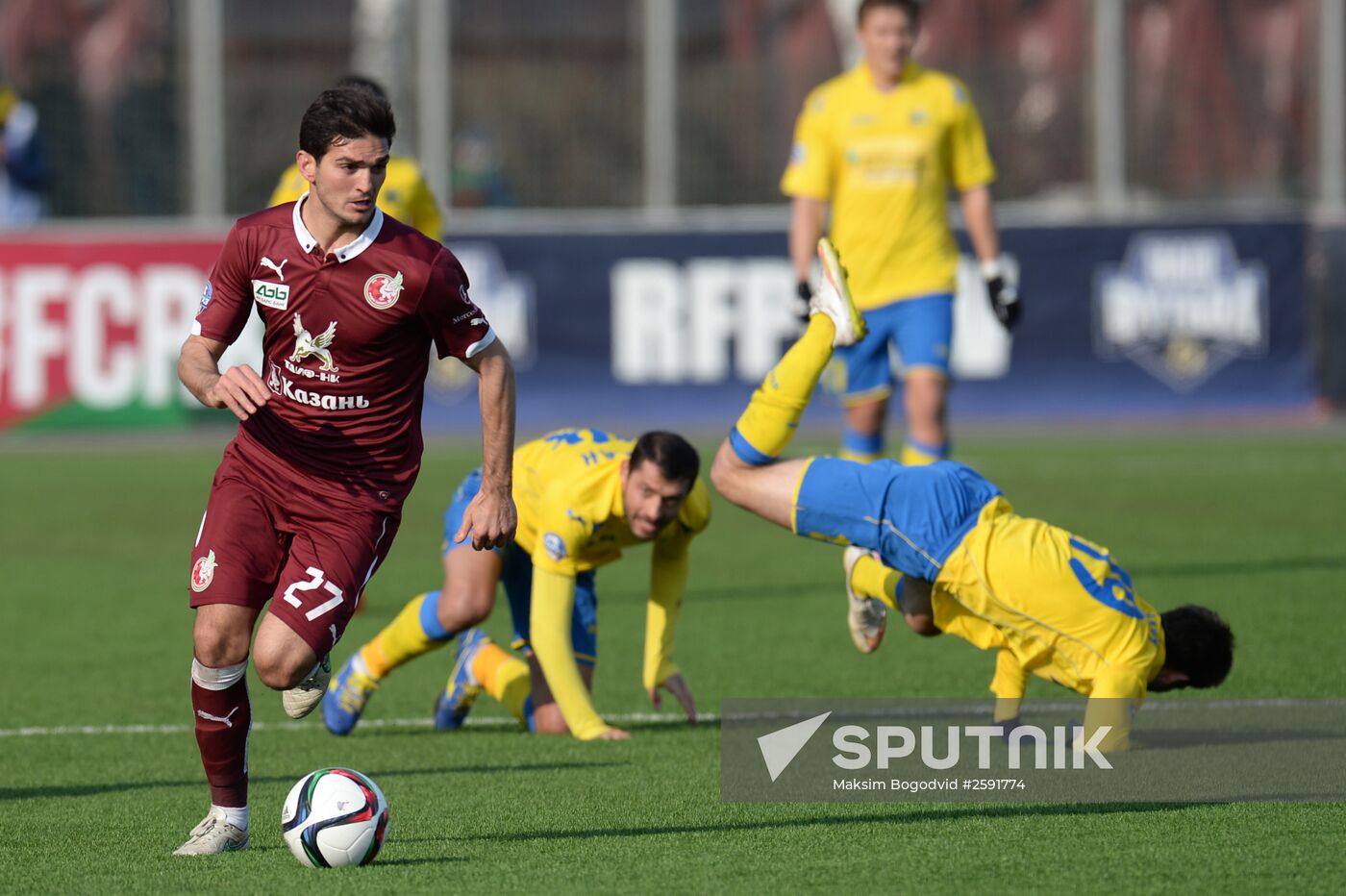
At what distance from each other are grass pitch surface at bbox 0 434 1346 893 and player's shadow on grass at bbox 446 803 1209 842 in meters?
0.01

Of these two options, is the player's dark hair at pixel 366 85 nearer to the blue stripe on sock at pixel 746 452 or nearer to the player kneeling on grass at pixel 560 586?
the player kneeling on grass at pixel 560 586

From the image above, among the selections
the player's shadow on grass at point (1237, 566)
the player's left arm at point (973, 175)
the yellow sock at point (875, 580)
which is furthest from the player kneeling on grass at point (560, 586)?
the player's shadow on grass at point (1237, 566)

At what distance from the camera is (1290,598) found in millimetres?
9562

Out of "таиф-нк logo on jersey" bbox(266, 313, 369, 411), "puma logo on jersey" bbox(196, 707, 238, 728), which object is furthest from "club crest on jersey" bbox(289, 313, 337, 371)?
"puma logo on jersey" bbox(196, 707, 238, 728)

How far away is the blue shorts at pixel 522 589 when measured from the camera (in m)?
7.61

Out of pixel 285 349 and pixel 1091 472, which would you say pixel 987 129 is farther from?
pixel 285 349

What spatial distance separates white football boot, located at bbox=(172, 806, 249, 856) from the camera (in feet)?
17.3

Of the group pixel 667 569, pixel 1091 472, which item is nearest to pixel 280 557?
pixel 667 569

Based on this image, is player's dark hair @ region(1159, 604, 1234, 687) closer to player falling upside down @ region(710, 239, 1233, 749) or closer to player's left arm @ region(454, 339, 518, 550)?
player falling upside down @ region(710, 239, 1233, 749)

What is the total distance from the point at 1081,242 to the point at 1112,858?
44.6 ft

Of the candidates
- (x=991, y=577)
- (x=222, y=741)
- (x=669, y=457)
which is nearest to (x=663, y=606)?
(x=669, y=457)

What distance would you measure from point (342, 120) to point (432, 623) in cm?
259

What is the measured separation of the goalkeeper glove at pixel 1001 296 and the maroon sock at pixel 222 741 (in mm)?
5207

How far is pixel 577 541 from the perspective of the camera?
23.2 feet
